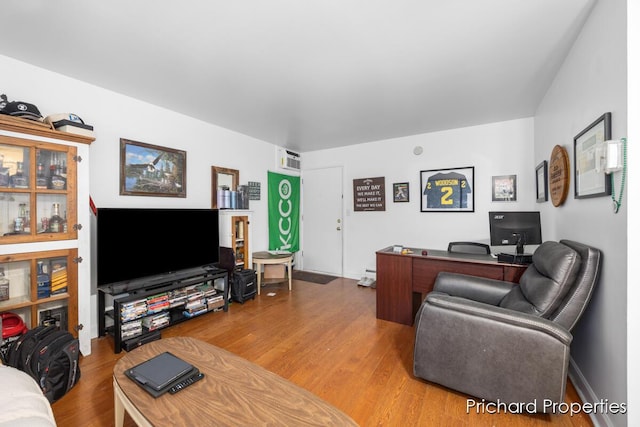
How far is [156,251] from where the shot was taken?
2.78 meters

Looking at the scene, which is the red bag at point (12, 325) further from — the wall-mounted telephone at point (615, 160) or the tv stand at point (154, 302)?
the wall-mounted telephone at point (615, 160)

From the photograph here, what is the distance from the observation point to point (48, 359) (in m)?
1.74

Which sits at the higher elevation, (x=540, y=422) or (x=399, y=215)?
(x=399, y=215)

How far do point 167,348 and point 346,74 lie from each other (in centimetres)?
251

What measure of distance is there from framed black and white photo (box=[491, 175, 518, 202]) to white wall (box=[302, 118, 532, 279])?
0.05 m

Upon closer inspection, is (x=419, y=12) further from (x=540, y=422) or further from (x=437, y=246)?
(x=437, y=246)

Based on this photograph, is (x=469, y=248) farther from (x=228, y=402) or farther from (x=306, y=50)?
(x=228, y=402)

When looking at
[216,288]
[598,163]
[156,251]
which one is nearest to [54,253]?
[156,251]

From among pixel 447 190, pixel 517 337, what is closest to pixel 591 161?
pixel 517 337

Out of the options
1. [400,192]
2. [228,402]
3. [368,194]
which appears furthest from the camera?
[368,194]

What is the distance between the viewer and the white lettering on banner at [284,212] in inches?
193

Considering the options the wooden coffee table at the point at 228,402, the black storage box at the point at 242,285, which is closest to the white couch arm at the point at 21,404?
the wooden coffee table at the point at 228,402

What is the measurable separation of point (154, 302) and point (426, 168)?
13.1 feet

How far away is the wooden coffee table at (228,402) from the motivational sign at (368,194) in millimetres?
3492
